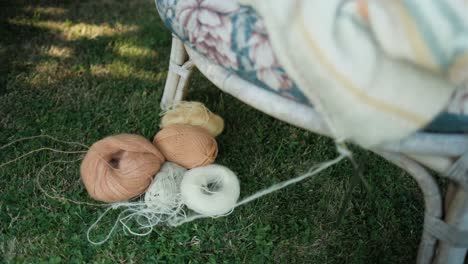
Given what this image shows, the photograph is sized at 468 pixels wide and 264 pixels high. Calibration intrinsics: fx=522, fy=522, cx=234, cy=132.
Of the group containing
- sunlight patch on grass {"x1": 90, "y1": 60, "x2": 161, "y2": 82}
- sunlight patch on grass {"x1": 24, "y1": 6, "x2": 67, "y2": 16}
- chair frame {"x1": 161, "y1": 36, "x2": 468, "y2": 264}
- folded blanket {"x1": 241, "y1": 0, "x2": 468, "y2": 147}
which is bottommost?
sunlight patch on grass {"x1": 24, "y1": 6, "x2": 67, "y2": 16}

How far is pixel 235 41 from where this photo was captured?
84cm

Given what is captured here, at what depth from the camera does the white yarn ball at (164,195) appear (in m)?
1.19

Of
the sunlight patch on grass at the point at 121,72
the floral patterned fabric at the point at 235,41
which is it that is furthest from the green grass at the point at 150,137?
the floral patterned fabric at the point at 235,41

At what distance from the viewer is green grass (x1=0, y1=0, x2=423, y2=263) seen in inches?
45.1

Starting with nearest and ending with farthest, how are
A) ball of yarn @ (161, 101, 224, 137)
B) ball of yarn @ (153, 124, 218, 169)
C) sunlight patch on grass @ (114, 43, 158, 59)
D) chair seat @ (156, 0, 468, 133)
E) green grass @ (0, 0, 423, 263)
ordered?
1. chair seat @ (156, 0, 468, 133)
2. green grass @ (0, 0, 423, 263)
3. ball of yarn @ (153, 124, 218, 169)
4. ball of yarn @ (161, 101, 224, 137)
5. sunlight patch on grass @ (114, 43, 158, 59)

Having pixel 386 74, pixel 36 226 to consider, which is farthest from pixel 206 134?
pixel 386 74

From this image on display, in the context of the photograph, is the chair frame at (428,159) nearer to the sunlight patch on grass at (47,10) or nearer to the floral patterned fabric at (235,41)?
the floral patterned fabric at (235,41)

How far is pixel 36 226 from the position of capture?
118 centimetres

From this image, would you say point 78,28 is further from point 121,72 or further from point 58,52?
point 121,72

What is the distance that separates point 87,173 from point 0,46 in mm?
858

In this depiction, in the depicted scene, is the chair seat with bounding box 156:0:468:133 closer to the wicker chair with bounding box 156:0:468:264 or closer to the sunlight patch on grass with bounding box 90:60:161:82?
the wicker chair with bounding box 156:0:468:264

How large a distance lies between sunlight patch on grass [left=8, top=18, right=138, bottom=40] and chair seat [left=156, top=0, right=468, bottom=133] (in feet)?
3.37

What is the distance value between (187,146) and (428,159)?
0.61 meters

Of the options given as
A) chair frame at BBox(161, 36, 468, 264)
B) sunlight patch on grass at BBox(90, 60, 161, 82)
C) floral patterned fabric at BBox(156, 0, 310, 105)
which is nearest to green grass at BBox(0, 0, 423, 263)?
sunlight patch on grass at BBox(90, 60, 161, 82)
